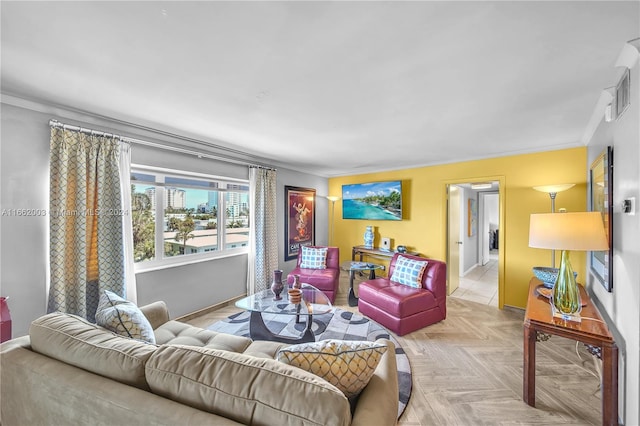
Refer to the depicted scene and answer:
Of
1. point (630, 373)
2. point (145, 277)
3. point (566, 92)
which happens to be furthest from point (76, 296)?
point (566, 92)

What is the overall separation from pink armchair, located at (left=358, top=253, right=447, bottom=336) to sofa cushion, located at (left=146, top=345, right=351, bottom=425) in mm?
2226

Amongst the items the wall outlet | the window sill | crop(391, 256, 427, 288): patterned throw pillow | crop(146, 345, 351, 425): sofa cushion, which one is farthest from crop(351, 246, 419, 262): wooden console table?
crop(146, 345, 351, 425): sofa cushion

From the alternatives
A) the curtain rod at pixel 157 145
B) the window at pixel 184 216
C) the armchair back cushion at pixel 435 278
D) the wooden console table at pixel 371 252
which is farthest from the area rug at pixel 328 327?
the curtain rod at pixel 157 145

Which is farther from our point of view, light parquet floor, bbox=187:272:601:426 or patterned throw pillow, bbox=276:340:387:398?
light parquet floor, bbox=187:272:601:426

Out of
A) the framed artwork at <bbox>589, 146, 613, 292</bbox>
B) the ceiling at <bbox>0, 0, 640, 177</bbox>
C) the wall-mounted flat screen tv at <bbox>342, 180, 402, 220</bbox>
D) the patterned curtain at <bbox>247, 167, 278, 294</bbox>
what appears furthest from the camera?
the wall-mounted flat screen tv at <bbox>342, 180, 402, 220</bbox>

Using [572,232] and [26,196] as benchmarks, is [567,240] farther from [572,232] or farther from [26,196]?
[26,196]

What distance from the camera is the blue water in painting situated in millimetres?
4973

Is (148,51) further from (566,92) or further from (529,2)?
(566,92)

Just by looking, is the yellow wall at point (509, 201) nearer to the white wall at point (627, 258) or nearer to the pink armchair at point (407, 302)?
→ the pink armchair at point (407, 302)

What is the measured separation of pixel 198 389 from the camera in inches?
37.3

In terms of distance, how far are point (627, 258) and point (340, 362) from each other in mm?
1856

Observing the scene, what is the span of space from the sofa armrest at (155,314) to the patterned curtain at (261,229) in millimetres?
1870

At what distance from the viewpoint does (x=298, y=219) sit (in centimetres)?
511

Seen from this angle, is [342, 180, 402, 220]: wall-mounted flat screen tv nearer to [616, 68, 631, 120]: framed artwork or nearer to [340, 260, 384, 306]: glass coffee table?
[340, 260, 384, 306]: glass coffee table
